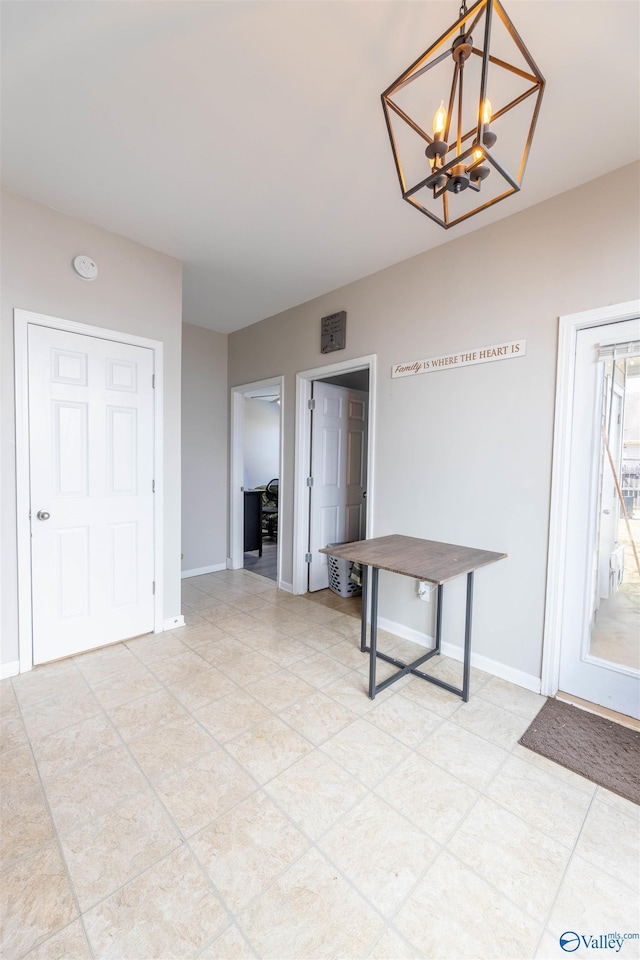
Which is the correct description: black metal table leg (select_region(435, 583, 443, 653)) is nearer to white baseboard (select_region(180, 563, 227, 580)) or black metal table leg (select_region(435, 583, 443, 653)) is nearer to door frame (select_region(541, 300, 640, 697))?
door frame (select_region(541, 300, 640, 697))

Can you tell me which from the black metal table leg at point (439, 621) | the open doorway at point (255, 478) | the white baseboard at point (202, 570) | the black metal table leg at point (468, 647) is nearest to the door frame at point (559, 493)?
the black metal table leg at point (468, 647)

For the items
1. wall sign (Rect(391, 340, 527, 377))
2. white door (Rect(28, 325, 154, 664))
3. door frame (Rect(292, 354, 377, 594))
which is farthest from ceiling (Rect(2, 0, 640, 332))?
door frame (Rect(292, 354, 377, 594))

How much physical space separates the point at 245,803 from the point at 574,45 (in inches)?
120

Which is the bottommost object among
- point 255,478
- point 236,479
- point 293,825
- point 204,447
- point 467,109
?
point 293,825

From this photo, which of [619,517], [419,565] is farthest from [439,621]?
[619,517]

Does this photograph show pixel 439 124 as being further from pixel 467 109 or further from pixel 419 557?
pixel 419 557

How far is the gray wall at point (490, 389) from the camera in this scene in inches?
82.2

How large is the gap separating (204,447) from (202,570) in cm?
138

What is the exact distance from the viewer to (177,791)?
159 centimetres

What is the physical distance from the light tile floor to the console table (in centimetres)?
10

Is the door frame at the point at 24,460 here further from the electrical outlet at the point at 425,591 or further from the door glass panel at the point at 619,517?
the door glass panel at the point at 619,517

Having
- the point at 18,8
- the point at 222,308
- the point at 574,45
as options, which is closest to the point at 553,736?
the point at 574,45

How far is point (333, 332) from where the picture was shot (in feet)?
11.0

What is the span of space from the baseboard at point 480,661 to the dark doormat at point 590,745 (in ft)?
0.57
